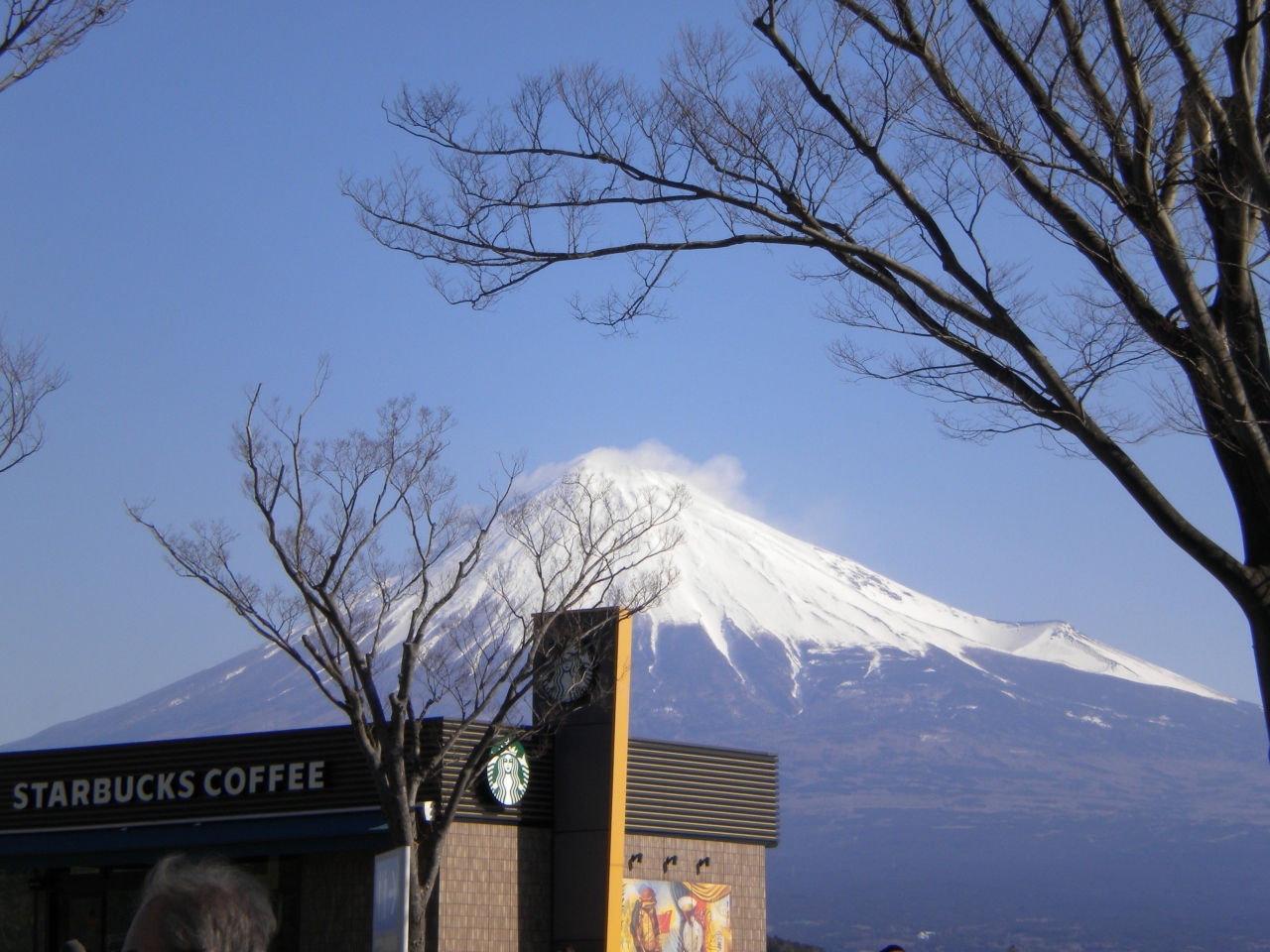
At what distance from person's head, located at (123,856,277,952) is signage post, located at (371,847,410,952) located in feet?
23.5

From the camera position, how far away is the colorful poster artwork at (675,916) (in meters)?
21.0

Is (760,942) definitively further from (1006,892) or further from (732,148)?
(1006,892)

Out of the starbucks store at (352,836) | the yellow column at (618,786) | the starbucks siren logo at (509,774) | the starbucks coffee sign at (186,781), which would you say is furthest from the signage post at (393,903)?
the yellow column at (618,786)

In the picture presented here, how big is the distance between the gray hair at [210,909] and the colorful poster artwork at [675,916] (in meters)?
18.6

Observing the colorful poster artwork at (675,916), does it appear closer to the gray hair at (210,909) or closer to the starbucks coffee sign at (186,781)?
the starbucks coffee sign at (186,781)

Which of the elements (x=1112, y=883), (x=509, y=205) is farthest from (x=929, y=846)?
(x=509, y=205)

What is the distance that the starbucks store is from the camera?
765 inches

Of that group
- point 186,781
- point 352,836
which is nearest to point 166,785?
point 186,781

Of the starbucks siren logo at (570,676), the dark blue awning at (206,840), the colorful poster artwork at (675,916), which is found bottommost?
the colorful poster artwork at (675,916)

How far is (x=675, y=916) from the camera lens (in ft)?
71.0

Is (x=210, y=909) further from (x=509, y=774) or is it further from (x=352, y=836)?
(x=509, y=774)

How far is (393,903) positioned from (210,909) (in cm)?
768

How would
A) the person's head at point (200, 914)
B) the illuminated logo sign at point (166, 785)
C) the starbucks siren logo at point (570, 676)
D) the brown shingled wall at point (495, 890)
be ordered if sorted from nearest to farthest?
1. the person's head at point (200, 914)
2. the brown shingled wall at point (495, 890)
3. the illuminated logo sign at point (166, 785)
4. the starbucks siren logo at point (570, 676)

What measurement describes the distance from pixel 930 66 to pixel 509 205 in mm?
2552
